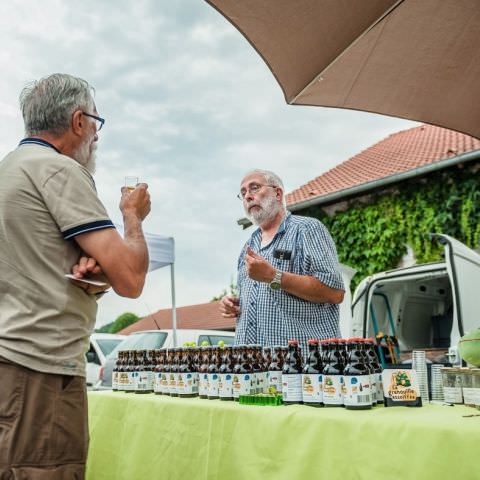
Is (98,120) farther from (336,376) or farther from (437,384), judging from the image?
(437,384)

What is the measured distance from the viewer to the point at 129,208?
75.3 inches

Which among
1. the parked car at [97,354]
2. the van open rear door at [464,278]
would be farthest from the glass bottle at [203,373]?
the parked car at [97,354]

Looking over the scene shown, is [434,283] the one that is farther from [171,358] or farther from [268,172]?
[171,358]

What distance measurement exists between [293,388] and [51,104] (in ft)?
4.32

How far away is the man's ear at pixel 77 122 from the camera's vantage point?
6.18 ft

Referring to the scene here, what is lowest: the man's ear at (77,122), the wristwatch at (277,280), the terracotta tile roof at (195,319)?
the wristwatch at (277,280)

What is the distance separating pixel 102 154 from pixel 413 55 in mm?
1733

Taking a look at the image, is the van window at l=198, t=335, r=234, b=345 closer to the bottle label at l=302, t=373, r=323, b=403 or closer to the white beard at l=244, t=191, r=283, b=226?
the white beard at l=244, t=191, r=283, b=226

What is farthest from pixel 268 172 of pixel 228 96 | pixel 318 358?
pixel 228 96

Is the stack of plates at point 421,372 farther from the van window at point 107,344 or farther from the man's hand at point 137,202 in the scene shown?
the van window at point 107,344

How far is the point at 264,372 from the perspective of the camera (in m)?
2.36

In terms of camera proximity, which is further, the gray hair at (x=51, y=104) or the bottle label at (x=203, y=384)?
the bottle label at (x=203, y=384)

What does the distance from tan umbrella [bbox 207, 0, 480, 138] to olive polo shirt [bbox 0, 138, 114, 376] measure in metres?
1.37

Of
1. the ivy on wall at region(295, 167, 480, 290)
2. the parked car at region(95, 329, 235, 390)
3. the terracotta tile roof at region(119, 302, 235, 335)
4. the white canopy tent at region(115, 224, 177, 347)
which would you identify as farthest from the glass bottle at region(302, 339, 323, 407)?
the terracotta tile roof at region(119, 302, 235, 335)
